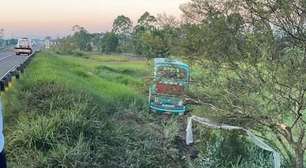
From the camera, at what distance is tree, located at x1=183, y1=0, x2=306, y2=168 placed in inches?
337

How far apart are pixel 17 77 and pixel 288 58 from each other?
7287 millimetres

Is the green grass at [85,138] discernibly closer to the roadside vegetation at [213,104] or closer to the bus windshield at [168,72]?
the roadside vegetation at [213,104]

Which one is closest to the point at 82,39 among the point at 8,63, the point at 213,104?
the point at 8,63

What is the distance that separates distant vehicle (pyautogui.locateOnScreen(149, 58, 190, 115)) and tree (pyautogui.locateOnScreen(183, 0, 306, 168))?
1107mm

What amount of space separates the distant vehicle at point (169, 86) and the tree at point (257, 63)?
1.11 meters

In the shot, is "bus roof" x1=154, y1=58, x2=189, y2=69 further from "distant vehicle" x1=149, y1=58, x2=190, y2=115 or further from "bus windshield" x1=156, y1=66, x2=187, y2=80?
"bus windshield" x1=156, y1=66, x2=187, y2=80

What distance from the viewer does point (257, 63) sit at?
29.4 ft

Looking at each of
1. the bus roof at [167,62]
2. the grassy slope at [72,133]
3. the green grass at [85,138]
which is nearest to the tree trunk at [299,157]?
the green grass at [85,138]

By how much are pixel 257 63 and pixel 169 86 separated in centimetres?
506

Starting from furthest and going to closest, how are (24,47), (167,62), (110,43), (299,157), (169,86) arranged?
1. (110,43)
2. (24,47)
3. (169,86)
4. (167,62)
5. (299,157)

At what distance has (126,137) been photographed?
10.7 metres

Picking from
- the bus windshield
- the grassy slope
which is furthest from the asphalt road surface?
the bus windshield

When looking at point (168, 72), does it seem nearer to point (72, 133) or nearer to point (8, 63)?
point (72, 133)

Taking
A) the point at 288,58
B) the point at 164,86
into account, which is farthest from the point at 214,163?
the point at 164,86
